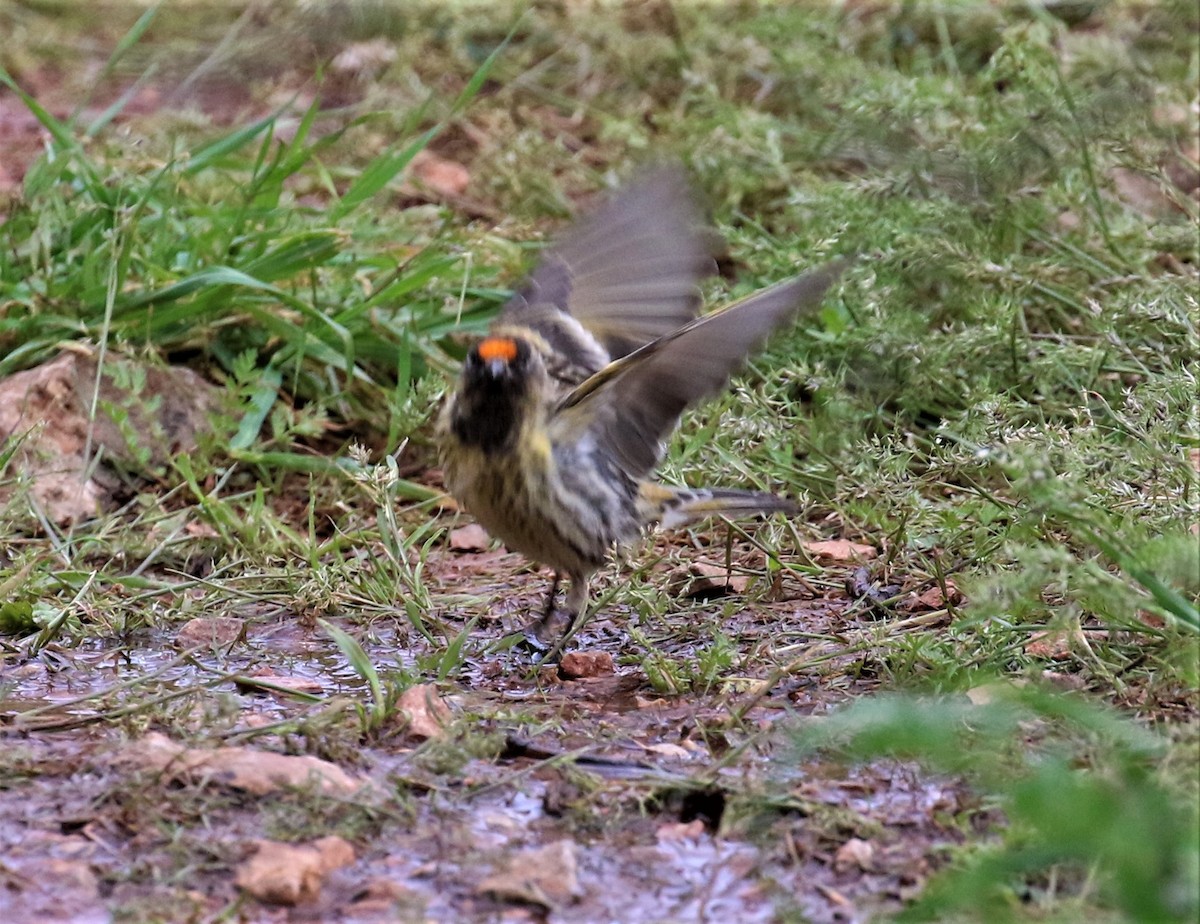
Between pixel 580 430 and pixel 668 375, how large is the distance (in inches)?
14.6

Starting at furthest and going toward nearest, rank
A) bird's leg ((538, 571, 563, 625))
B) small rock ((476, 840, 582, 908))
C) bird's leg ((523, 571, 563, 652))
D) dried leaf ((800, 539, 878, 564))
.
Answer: dried leaf ((800, 539, 878, 564)) → bird's leg ((538, 571, 563, 625)) → bird's leg ((523, 571, 563, 652)) → small rock ((476, 840, 582, 908))

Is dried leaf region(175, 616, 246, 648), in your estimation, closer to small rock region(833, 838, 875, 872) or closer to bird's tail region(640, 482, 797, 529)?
bird's tail region(640, 482, 797, 529)

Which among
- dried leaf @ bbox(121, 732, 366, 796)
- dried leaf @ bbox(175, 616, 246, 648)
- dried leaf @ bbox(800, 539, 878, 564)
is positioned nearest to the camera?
dried leaf @ bbox(121, 732, 366, 796)

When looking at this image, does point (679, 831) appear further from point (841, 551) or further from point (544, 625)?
point (841, 551)

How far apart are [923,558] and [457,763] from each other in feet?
5.50

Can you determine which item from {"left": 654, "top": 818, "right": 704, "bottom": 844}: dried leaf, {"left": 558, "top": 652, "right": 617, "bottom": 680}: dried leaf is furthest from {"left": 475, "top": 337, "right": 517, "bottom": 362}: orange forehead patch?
{"left": 654, "top": 818, "right": 704, "bottom": 844}: dried leaf

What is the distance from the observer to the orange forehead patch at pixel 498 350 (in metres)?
4.53

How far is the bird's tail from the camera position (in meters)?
4.82

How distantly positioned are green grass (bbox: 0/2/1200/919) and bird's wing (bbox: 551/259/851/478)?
0.50 metres

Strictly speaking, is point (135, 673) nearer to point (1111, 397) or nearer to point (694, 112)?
point (1111, 397)

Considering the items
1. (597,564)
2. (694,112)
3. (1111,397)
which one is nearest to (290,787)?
(597,564)

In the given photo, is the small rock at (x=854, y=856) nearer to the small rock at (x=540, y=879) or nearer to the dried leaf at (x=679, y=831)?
the dried leaf at (x=679, y=831)

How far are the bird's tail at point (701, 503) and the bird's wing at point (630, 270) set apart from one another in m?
0.64

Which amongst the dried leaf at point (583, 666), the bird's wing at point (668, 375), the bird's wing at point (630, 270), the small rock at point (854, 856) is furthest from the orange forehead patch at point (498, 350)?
the small rock at point (854, 856)
